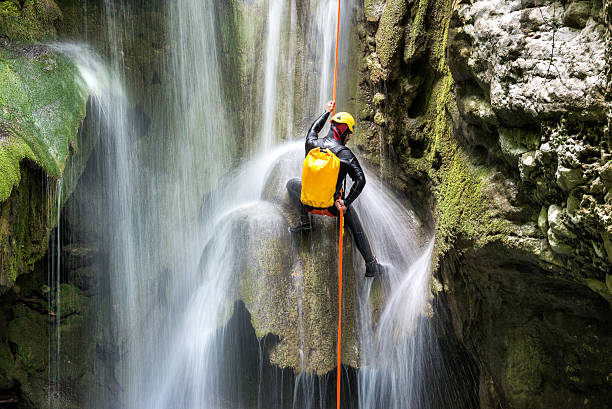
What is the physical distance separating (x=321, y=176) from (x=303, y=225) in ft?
3.05

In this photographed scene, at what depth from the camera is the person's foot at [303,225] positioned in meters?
6.19

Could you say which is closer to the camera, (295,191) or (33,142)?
(33,142)

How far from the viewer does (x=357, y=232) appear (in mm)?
6043

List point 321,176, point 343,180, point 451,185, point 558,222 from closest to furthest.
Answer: point 558,222
point 451,185
point 321,176
point 343,180

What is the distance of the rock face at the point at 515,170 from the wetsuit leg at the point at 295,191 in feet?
4.68

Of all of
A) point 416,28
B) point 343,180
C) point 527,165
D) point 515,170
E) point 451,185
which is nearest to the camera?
point 527,165

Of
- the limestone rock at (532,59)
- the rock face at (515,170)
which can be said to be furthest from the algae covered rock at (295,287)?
the limestone rock at (532,59)

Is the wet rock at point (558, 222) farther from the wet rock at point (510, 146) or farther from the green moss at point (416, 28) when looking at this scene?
the green moss at point (416, 28)

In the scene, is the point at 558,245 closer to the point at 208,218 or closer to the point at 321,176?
the point at 321,176

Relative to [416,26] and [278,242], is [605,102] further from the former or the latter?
[278,242]

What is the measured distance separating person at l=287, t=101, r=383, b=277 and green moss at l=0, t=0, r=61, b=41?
14.5ft

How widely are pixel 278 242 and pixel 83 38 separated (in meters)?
4.51

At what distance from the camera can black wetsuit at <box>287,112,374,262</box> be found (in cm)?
564

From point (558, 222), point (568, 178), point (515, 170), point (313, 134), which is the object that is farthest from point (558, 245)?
point (313, 134)
